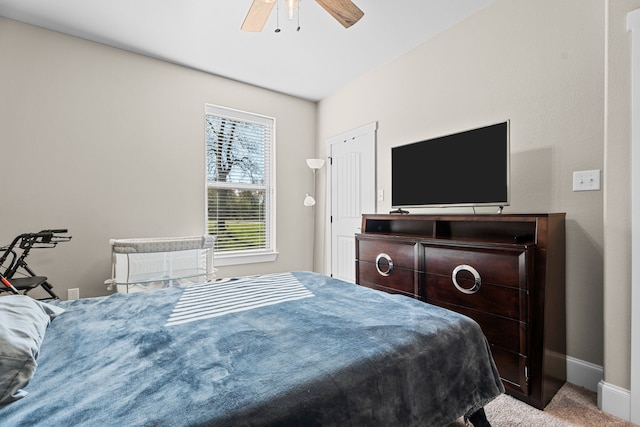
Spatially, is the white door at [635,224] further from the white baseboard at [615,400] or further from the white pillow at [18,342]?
the white pillow at [18,342]

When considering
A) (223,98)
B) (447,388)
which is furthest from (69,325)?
(223,98)

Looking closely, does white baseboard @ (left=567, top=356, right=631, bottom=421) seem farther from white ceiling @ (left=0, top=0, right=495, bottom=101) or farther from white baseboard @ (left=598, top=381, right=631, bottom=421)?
white ceiling @ (left=0, top=0, right=495, bottom=101)

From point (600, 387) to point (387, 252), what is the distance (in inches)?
57.0

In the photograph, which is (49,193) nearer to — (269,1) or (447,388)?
(269,1)

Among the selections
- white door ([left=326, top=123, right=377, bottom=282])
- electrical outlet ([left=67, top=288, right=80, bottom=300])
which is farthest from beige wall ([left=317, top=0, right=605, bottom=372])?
electrical outlet ([left=67, top=288, right=80, bottom=300])

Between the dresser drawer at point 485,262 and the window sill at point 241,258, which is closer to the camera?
the dresser drawer at point 485,262

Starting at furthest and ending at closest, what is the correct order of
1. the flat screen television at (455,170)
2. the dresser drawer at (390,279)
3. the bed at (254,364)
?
the dresser drawer at (390,279)
the flat screen television at (455,170)
the bed at (254,364)

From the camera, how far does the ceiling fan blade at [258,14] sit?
1.85 metres

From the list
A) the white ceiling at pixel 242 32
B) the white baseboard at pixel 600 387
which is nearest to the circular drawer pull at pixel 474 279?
the white baseboard at pixel 600 387

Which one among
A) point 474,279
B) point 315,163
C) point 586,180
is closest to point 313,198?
point 315,163

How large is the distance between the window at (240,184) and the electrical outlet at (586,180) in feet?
10.1

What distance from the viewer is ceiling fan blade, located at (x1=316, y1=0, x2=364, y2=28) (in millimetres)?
1845

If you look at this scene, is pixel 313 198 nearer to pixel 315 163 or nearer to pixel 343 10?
pixel 315 163

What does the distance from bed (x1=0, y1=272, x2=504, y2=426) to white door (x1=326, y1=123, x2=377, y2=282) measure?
6.84 feet
